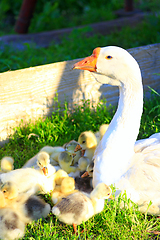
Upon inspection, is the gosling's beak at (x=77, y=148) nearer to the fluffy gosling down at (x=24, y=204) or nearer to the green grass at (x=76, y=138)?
the green grass at (x=76, y=138)

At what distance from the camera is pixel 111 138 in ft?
9.53

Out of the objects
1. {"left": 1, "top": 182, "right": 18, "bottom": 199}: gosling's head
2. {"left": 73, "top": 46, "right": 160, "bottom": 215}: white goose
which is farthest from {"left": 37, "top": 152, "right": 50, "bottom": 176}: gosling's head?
{"left": 73, "top": 46, "right": 160, "bottom": 215}: white goose

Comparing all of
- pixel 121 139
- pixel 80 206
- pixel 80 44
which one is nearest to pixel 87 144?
pixel 121 139

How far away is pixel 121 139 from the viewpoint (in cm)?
287

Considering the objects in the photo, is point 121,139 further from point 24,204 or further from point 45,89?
point 45,89

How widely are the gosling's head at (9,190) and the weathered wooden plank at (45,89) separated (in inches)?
59.6

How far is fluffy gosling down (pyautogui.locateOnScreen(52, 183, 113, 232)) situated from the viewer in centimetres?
264

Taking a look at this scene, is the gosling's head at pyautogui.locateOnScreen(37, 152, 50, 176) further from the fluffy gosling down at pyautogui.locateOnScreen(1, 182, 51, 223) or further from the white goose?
the white goose

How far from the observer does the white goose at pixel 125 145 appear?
269 centimetres

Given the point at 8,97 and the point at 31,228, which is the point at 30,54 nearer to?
the point at 8,97

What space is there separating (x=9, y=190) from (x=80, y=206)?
70 centimetres

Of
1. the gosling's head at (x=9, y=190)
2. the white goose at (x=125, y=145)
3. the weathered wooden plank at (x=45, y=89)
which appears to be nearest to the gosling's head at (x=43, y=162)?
the gosling's head at (x=9, y=190)

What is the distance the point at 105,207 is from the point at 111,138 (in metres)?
0.67

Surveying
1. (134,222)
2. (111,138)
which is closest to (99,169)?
(111,138)
